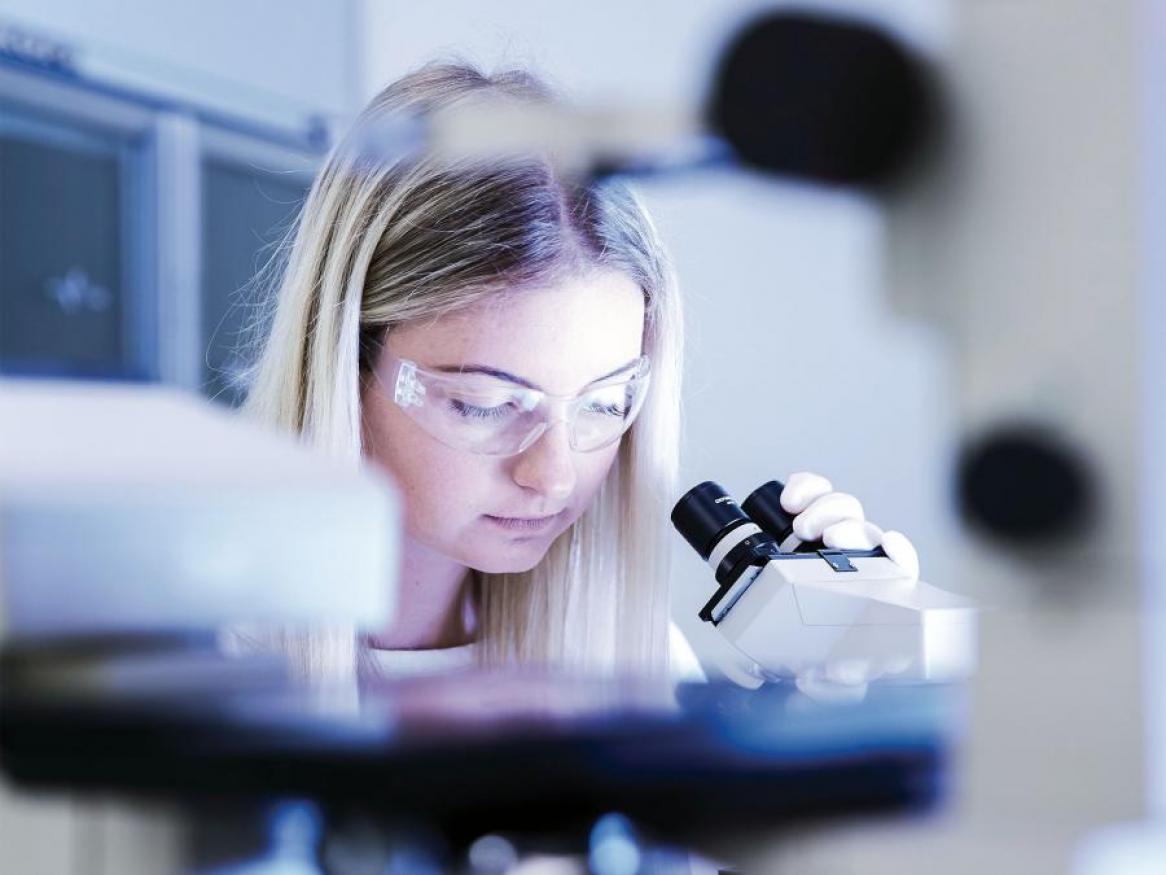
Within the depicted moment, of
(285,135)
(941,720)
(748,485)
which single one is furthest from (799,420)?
(941,720)

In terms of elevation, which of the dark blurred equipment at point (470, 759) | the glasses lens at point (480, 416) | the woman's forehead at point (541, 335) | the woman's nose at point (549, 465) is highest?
the woman's forehead at point (541, 335)

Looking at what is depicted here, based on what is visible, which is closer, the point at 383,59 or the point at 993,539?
the point at 993,539

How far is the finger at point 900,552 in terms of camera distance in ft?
4.11

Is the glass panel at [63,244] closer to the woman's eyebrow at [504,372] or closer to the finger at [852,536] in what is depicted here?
the woman's eyebrow at [504,372]

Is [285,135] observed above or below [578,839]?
above

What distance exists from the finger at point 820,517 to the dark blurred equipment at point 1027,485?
33.6 inches

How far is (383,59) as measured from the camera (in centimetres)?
326

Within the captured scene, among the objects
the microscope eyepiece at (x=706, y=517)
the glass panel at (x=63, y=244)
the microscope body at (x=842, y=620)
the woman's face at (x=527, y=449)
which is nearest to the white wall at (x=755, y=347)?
the glass panel at (x=63, y=244)

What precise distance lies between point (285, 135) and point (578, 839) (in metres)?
2.75

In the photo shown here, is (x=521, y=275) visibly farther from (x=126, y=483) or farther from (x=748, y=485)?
(x=748, y=485)

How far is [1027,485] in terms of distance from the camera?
1.50 ft

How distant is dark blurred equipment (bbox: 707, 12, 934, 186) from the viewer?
462 millimetres

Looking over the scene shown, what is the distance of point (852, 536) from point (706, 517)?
15cm

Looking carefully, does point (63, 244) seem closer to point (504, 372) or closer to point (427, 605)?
point (427, 605)
